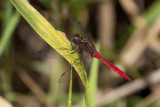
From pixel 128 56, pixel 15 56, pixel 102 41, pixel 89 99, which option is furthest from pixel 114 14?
pixel 89 99

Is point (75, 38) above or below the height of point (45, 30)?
above

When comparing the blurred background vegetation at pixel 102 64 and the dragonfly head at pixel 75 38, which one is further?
the blurred background vegetation at pixel 102 64

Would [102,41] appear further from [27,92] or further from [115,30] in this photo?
[27,92]

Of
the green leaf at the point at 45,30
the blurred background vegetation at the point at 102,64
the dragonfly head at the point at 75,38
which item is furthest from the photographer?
the blurred background vegetation at the point at 102,64

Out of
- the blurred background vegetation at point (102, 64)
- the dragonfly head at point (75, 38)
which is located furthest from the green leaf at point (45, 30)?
the blurred background vegetation at point (102, 64)

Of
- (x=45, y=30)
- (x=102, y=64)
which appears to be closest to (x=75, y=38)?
(x=45, y=30)

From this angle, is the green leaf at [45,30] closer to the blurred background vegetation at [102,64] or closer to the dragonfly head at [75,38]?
the dragonfly head at [75,38]

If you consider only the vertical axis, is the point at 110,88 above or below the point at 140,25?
below

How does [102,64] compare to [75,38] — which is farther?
[102,64]

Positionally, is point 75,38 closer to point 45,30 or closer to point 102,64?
point 45,30
